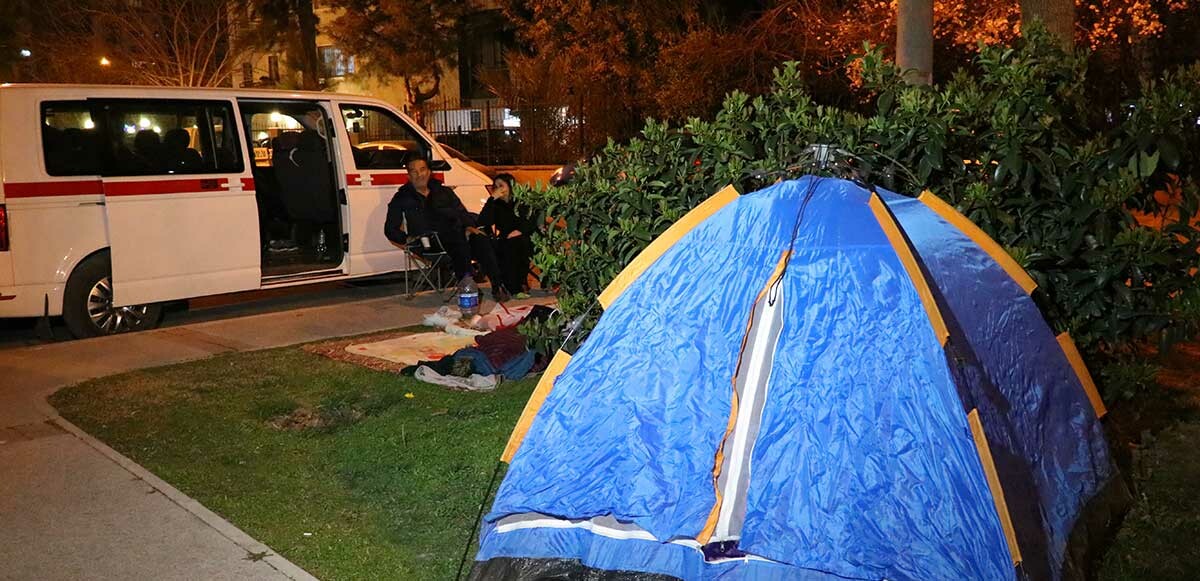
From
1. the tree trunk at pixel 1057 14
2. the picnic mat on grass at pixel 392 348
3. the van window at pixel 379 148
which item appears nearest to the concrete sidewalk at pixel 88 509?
the picnic mat on grass at pixel 392 348

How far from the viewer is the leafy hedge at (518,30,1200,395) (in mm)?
5875

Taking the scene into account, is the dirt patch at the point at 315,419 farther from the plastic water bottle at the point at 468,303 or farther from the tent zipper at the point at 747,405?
the tent zipper at the point at 747,405

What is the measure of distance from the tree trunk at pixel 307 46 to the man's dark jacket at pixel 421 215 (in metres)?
21.7

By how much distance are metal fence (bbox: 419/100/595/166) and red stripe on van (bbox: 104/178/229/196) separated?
1030 cm

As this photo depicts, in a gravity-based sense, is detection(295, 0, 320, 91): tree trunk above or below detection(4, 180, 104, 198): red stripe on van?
above

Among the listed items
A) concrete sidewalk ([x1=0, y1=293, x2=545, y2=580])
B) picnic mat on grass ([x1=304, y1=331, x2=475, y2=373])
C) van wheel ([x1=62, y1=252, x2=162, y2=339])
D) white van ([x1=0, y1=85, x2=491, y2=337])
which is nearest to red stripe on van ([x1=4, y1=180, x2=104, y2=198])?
white van ([x1=0, y1=85, x2=491, y2=337])

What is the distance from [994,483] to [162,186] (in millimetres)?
7941

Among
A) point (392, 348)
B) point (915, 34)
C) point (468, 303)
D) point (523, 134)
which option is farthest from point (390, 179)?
point (523, 134)

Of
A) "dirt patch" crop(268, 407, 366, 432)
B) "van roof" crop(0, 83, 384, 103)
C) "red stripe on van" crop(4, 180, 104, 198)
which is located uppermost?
"van roof" crop(0, 83, 384, 103)

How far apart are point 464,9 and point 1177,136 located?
26.6m

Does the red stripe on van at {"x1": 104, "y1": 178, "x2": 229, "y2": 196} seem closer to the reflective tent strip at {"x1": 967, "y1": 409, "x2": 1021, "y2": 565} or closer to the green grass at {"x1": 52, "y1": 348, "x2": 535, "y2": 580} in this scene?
the green grass at {"x1": 52, "y1": 348, "x2": 535, "y2": 580}

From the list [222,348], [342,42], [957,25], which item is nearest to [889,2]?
[957,25]

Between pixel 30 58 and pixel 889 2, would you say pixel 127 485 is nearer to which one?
pixel 889 2

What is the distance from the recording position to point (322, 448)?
6.69 metres
